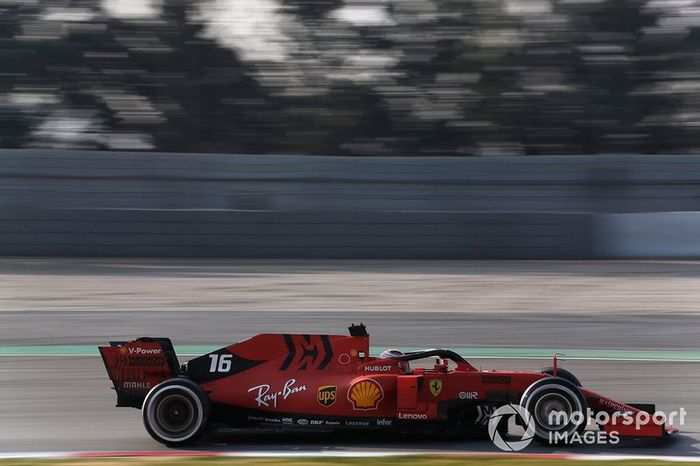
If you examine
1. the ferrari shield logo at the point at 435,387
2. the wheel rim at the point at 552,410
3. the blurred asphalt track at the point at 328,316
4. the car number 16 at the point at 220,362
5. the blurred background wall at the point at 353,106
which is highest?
the blurred background wall at the point at 353,106

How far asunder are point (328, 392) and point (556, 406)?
1171 mm

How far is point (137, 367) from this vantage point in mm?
5172

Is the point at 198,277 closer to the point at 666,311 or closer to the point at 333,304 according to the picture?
the point at 333,304

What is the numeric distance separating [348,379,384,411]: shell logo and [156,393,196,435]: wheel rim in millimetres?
838

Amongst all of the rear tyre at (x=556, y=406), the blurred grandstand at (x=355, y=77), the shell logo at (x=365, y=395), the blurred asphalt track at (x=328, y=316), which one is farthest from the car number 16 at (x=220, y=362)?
the blurred grandstand at (x=355, y=77)

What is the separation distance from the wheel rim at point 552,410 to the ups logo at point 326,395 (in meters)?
1.03

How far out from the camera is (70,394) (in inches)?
263

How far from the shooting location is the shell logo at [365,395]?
496cm

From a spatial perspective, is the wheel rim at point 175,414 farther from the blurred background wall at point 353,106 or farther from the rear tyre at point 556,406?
the blurred background wall at point 353,106

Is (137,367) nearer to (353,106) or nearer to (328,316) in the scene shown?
(328,316)

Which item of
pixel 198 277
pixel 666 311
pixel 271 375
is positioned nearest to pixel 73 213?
pixel 198 277

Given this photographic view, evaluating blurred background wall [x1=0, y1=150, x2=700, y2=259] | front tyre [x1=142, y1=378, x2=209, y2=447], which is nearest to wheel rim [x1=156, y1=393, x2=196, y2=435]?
front tyre [x1=142, y1=378, x2=209, y2=447]

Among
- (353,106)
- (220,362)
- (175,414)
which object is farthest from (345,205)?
(175,414)

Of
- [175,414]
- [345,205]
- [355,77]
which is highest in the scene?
[355,77]
